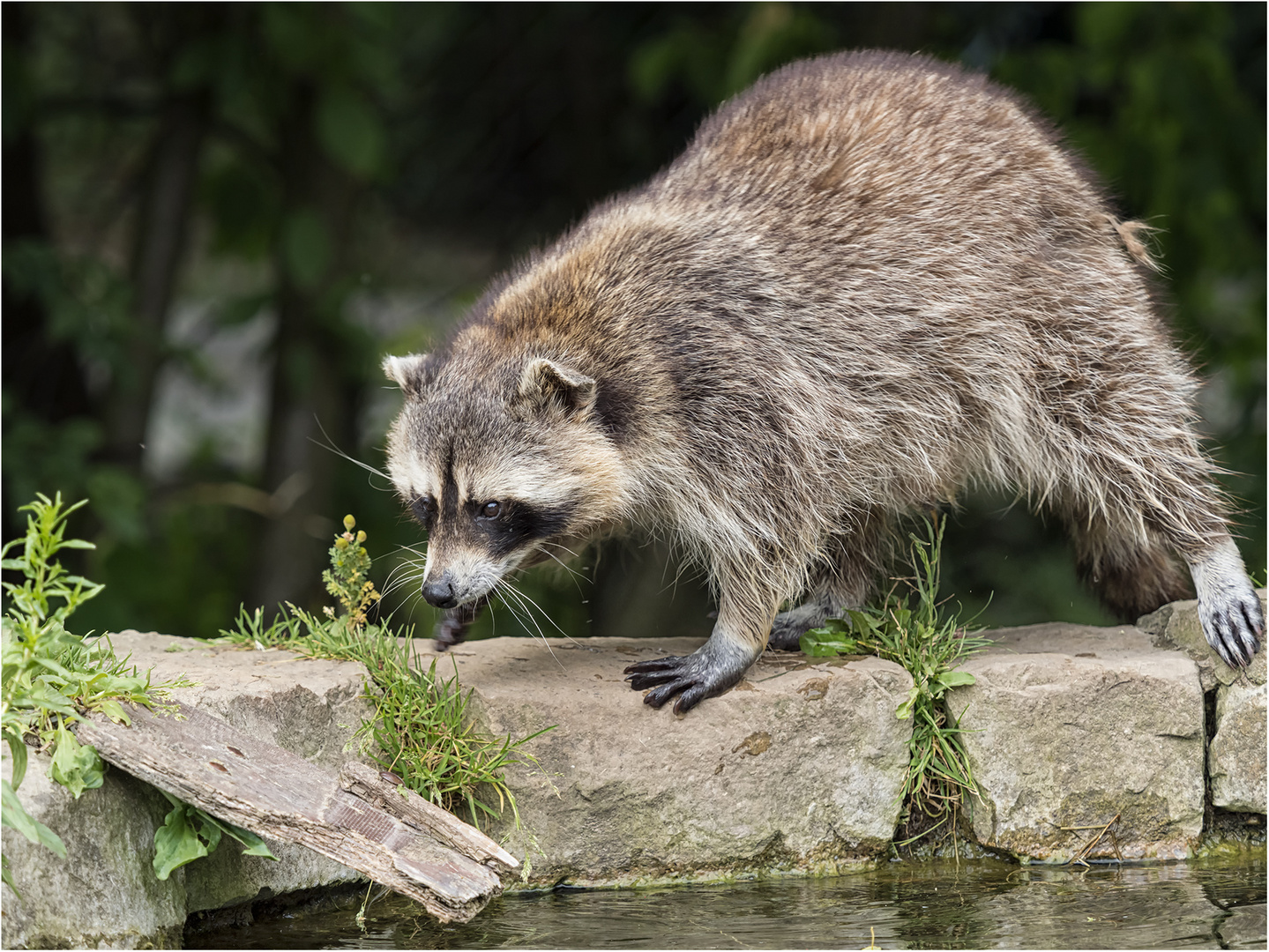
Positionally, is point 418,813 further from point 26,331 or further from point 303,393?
point 26,331

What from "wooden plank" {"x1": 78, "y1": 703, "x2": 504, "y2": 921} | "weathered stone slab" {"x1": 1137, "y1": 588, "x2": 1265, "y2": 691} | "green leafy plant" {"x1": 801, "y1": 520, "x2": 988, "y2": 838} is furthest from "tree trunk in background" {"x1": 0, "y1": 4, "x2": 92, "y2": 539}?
"weathered stone slab" {"x1": 1137, "y1": 588, "x2": 1265, "y2": 691}

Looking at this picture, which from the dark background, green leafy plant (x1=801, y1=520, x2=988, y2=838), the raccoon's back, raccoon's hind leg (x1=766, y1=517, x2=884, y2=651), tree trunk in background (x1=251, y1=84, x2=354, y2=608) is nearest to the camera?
green leafy plant (x1=801, y1=520, x2=988, y2=838)

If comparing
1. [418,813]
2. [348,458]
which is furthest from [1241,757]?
[348,458]

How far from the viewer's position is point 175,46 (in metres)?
6.59

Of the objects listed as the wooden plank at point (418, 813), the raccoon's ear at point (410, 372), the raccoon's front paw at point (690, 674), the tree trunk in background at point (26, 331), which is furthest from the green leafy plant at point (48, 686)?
the tree trunk in background at point (26, 331)

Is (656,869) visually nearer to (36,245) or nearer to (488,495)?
(488,495)

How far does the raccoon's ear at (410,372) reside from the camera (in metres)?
4.04

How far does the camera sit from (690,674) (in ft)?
12.8

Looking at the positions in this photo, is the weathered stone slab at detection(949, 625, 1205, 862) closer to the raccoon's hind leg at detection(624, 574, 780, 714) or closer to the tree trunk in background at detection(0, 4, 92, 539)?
the raccoon's hind leg at detection(624, 574, 780, 714)

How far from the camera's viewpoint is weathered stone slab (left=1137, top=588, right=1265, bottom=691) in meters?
4.02

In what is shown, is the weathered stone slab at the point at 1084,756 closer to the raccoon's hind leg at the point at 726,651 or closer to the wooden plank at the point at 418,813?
the raccoon's hind leg at the point at 726,651

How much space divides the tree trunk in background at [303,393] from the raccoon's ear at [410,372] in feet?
7.79

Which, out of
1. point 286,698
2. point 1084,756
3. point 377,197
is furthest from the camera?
point 377,197

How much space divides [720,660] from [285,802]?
132 centimetres
